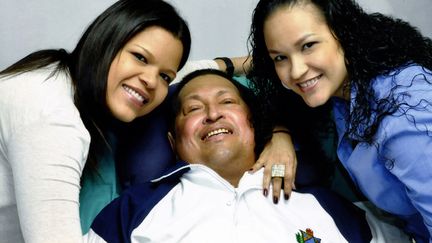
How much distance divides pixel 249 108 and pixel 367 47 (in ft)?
1.73

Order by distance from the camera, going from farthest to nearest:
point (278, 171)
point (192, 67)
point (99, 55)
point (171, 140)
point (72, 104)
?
point (192, 67) < point (171, 140) < point (278, 171) < point (99, 55) < point (72, 104)

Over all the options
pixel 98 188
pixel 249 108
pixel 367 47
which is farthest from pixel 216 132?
pixel 367 47

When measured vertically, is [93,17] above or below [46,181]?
above

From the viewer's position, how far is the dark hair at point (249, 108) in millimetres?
1513

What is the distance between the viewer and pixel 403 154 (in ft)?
3.39

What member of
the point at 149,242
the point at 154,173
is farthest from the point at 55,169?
the point at 154,173

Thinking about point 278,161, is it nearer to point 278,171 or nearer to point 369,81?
point 278,171

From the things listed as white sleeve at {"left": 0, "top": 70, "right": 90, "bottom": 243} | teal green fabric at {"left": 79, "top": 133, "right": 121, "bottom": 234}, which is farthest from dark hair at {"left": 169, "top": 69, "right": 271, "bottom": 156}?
white sleeve at {"left": 0, "top": 70, "right": 90, "bottom": 243}

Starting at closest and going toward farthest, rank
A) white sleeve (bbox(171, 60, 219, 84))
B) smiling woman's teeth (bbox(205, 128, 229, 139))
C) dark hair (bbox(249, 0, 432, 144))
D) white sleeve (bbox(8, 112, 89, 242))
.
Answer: white sleeve (bbox(8, 112, 89, 242)) < dark hair (bbox(249, 0, 432, 144)) < smiling woman's teeth (bbox(205, 128, 229, 139)) < white sleeve (bbox(171, 60, 219, 84))

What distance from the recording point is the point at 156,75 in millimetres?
1305

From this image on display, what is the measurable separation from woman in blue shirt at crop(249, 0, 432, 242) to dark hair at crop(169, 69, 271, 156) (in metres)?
0.29

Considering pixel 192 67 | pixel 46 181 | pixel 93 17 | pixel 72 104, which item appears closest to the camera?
pixel 46 181

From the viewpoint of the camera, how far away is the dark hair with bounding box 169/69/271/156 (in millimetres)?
1513

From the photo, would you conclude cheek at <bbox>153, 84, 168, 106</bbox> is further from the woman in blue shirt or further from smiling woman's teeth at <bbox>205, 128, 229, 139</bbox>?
the woman in blue shirt
